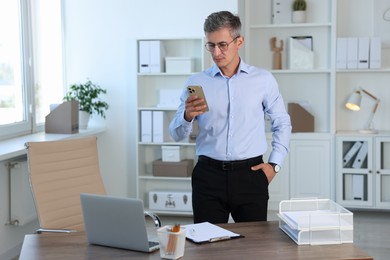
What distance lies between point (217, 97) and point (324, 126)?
353 cm

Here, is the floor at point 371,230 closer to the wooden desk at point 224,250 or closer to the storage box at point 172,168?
the storage box at point 172,168

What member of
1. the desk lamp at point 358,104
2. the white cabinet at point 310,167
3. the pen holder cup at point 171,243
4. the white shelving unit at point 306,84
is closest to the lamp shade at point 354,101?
the desk lamp at point 358,104

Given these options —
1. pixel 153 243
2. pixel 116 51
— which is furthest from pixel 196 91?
pixel 116 51

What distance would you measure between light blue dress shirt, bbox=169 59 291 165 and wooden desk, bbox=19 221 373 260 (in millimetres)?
606

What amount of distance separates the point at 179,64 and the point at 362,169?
2.12 meters

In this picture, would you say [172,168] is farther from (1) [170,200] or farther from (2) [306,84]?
(2) [306,84]

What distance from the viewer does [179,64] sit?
5523 millimetres

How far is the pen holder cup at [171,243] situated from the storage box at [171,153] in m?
3.43

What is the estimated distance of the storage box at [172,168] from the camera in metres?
5.53

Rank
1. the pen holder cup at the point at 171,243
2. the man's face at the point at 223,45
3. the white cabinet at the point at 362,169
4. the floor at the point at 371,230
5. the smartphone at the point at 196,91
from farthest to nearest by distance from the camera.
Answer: the white cabinet at the point at 362,169 → the floor at the point at 371,230 → the man's face at the point at 223,45 → the smartphone at the point at 196,91 → the pen holder cup at the point at 171,243

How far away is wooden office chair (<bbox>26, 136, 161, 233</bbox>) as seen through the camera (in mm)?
3210

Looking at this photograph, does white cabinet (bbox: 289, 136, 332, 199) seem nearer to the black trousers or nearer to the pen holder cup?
the black trousers

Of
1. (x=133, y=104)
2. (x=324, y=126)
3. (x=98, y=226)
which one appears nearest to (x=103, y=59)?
(x=133, y=104)

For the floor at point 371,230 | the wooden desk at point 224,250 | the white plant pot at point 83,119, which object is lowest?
the floor at point 371,230
